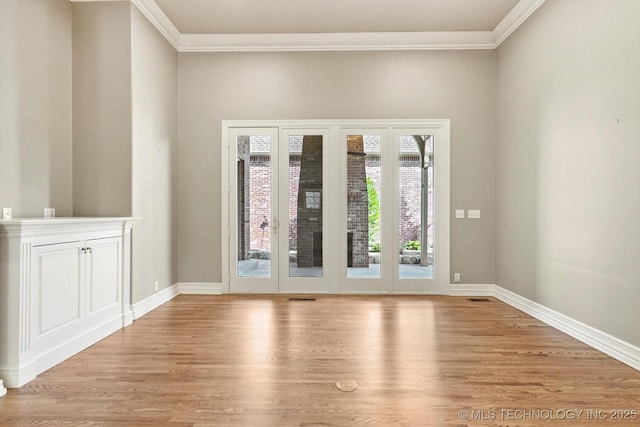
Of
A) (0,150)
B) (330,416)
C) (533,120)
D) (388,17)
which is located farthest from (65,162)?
(533,120)

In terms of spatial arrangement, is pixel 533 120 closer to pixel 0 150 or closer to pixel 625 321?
pixel 625 321

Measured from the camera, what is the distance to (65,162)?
156 inches

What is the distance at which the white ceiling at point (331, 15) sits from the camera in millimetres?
4488

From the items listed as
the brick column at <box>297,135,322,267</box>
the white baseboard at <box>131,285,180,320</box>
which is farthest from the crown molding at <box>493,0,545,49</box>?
the white baseboard at <box>131,285,180,320</box>

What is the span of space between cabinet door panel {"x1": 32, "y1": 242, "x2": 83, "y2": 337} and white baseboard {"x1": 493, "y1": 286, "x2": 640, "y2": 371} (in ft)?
14.7

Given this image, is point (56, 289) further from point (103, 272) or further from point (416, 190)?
point (416, 190)

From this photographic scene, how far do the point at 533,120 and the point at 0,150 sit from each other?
5.24 metres

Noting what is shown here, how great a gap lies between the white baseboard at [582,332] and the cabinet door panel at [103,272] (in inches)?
176

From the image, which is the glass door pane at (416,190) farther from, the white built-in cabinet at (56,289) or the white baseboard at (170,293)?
the white built-in cabinet at (56,289)

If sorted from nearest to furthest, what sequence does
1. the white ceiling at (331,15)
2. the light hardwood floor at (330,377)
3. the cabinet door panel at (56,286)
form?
the light hardwood floor at (330,377)
the cabinet door panel at (56,286)
the white ceiling at (331,15)

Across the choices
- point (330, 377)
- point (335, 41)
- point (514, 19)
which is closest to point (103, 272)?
point (330, 377)

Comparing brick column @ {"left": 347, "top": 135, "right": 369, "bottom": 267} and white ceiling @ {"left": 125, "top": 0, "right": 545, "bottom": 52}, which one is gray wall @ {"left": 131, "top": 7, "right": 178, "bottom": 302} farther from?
brick column @ {"left": 347, "top": 135, "right": 369, "bottom": 267}

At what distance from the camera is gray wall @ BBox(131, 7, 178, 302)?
13.9 feet

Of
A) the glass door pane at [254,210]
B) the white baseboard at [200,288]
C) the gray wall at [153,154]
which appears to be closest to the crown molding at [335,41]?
the gray wall at [153,154]
